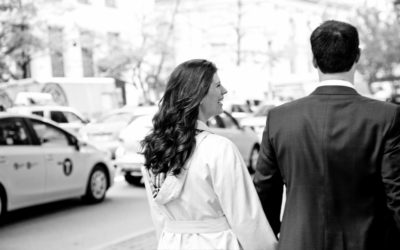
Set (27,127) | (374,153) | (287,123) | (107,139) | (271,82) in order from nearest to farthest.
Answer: (374,153)
(287,123)
(27,127)
(107,139)
(271,82)

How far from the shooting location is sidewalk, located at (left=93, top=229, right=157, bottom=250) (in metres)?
6.25

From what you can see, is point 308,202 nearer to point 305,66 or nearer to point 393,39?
point 393,39

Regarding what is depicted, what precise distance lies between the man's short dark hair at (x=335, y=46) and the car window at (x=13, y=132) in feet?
21.5

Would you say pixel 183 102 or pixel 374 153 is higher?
pixel 183 102

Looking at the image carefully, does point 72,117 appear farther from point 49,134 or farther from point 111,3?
point 111,3

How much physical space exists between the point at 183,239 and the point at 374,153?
0.92 meters

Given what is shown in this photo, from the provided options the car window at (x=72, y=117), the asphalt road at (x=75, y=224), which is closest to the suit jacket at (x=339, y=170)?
the asphalt road at (x=75, y=224)

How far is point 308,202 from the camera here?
7.90ft

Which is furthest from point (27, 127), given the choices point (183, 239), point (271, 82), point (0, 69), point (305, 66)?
point (305, 66)

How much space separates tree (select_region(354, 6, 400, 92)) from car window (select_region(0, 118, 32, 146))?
3844cm

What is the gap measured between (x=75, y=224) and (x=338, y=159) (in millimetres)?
6410

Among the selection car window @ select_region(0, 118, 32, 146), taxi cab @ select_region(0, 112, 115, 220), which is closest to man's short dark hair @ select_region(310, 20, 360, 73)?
taxi cab @ select_region(0, 112, 115, 220)

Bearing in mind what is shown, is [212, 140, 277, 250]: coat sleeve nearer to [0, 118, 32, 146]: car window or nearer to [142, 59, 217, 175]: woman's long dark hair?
[142, 59, 217, 175]: woman's long dark hair

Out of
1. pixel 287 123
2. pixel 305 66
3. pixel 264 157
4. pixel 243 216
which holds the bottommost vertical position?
pixel 305 66
